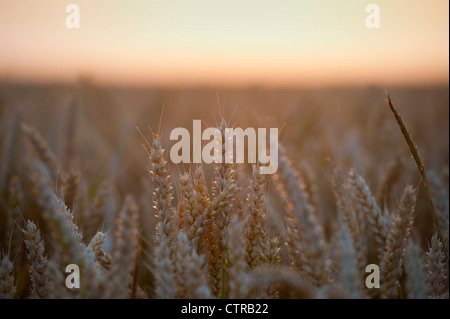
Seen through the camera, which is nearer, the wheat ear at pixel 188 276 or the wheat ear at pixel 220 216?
the wheat ear at pixel 188 276

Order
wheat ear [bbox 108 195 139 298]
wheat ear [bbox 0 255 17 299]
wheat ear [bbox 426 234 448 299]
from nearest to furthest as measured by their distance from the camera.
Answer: wheat ear [bbox 108 195 139 298]
wheat ear [bbox 0 255 17 299]
wheat ear [bbox 426 234 448 299]

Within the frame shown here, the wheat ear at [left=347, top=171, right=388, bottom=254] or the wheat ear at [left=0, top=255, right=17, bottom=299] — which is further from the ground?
the wheat ear at [left=347, top=171, right=388, bottom=254]

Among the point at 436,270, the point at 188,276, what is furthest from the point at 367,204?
the point at 188,276

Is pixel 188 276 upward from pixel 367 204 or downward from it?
downward

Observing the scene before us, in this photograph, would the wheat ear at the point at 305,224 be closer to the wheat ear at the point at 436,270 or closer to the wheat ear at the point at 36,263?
the wheat ear at the point at 436,270

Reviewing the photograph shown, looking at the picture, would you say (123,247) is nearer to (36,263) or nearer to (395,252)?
(36,263)

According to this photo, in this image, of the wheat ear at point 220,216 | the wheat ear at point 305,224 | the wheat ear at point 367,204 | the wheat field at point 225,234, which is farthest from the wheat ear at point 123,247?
the wheat ear at point 367,204

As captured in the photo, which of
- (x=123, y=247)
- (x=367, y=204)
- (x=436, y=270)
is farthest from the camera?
(x=367, y=204)

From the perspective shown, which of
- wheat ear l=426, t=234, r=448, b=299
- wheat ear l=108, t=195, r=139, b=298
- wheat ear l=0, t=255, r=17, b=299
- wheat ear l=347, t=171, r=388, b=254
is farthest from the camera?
wheat ear l=347, t=171, r=388, b=254

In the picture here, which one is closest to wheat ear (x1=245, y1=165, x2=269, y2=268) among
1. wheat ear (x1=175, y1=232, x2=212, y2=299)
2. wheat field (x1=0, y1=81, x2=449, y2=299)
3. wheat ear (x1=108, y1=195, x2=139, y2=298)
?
wheat field (x1=0, y1=81, x2=449, y2=299)

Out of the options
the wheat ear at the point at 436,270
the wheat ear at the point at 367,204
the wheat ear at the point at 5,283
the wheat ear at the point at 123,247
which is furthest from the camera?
the wheat ear at the point at 367,204

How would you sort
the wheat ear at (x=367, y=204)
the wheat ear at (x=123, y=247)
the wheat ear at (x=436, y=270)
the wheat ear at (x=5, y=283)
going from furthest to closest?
the wheat ear at (x=367, y=204), the wheat ear at (x=436, y=270), the wheat ear at (x=5, y=283), the wheat ear at (x=123, y=247)

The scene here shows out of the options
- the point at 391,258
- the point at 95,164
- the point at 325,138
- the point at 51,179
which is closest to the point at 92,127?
the point at 95,164

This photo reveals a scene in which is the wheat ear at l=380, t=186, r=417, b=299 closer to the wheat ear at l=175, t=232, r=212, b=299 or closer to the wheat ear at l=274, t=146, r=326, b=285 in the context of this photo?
the wheat ear at l=274, t=146, r=326, b=285
